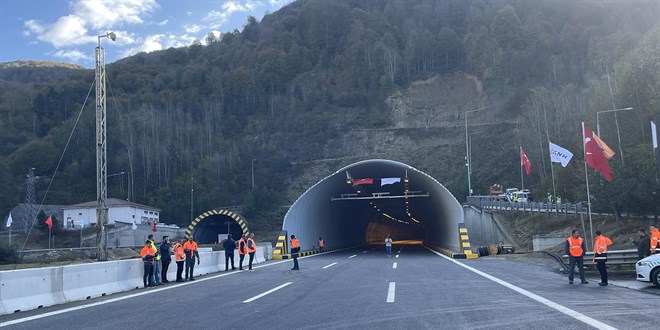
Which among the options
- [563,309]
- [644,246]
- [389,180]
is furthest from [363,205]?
[563,309]

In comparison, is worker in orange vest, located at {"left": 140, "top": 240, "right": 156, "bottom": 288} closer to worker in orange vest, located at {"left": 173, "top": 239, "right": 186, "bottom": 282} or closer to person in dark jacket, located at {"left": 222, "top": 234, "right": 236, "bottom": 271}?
worker in orange vest, located at {"left": 173, "top": 239, "right": 186, "bottom": 282}

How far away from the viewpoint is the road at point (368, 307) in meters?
9.08

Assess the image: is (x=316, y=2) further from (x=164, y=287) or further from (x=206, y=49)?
(x=164, y=287)

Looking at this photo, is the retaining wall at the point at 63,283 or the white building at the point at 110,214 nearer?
the retaining wall at the point at 63,283

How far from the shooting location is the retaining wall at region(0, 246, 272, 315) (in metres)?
11.5

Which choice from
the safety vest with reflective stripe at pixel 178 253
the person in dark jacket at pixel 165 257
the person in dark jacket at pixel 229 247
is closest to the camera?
the person in dark jacket at pixel 165 257

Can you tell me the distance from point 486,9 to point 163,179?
244 feet

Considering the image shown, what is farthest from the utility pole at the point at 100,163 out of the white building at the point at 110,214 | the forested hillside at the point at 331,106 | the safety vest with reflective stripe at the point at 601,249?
the forested hillside at the point at 331,106

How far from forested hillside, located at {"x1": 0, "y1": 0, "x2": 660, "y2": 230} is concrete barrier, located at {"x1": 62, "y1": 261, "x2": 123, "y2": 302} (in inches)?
1909

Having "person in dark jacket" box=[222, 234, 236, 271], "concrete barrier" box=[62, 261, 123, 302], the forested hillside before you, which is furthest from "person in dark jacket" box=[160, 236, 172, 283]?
the forested hillside

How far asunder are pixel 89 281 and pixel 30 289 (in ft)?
7.38

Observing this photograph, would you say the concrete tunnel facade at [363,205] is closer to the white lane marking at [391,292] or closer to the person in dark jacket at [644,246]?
the person in dark jacket at [644,246]

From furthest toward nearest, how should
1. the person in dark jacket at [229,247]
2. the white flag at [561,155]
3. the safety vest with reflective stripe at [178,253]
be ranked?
the white flag at [561,155]
the person in dark jacket at [229,247]
the safety vest with reflective stripe at [178,253]

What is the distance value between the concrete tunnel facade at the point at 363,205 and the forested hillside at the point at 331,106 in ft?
42.6
